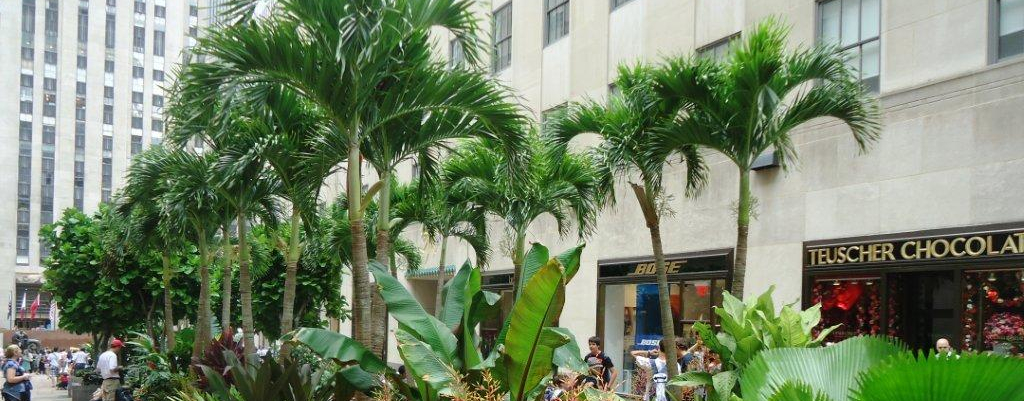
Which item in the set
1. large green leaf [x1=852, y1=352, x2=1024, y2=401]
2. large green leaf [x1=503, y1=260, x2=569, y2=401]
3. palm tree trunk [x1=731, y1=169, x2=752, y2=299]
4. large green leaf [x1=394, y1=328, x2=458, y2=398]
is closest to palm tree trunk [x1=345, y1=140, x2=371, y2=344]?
large green leaf [x1=394, y1=328, x2=458, y2=398]

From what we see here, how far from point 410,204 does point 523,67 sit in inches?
253

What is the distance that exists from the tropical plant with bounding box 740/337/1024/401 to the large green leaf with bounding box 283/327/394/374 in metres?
5.41

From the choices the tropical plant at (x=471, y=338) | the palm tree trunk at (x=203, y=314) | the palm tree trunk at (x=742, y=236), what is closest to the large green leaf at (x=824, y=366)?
the tropical plant at (x=471, y=338)

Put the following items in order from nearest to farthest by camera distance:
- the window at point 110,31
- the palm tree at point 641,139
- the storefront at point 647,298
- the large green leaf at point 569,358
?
1. the large green leaf at point 569,358
2. the palm tree at point 641,139
3. the storefront at point 647,298
4. the window at point 110,31

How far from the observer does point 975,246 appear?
14.1 metres

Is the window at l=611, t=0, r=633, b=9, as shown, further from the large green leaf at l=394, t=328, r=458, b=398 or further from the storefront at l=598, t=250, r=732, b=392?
the large green leaf at l=394, t=328, r=458, b=398

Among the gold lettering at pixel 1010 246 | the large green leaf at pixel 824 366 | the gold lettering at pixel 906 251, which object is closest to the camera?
the large green leaf at pixel 824 366

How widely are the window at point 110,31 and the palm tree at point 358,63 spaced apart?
9271cm

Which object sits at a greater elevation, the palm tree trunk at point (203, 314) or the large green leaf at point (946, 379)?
the large green leaf at point (946, 379)

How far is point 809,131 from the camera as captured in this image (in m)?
17.3

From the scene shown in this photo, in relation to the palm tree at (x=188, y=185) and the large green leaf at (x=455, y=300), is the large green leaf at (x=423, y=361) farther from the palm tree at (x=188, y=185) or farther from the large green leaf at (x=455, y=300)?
the palm tree at (x=188, y=185)

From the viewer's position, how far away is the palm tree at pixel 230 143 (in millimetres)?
10039

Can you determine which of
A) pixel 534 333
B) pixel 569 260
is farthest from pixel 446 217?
pixel 534 333

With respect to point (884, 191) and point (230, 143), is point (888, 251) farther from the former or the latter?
point (230, 143)
